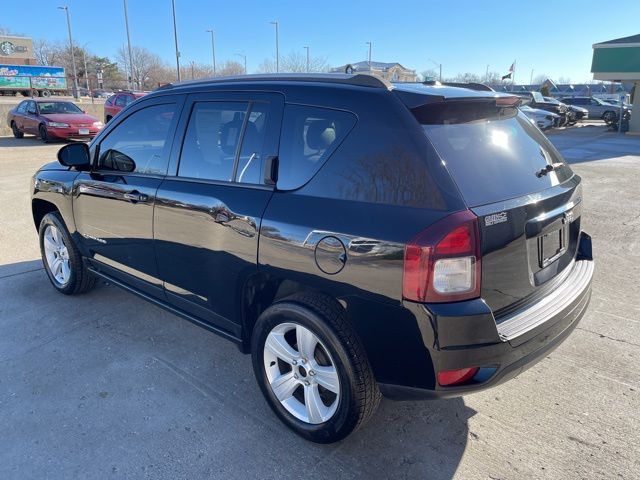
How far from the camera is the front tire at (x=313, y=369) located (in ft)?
7.70

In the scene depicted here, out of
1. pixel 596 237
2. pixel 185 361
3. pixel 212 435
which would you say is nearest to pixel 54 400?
pixel 185 361

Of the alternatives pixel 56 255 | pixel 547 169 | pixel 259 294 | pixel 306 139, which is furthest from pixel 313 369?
pixel 56 255

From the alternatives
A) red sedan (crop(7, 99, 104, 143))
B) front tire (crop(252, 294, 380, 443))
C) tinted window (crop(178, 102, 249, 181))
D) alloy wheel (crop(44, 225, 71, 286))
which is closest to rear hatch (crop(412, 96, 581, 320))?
front tire (crop(252, 294, 380, 443))

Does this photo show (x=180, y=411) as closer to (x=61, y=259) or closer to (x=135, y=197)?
(x=135, y=197)

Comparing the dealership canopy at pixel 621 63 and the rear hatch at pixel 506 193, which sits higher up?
the dealership canopy at pixel 621 63

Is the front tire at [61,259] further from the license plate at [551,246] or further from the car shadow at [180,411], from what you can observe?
the license plate at [551,246]

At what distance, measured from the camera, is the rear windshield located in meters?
2.24

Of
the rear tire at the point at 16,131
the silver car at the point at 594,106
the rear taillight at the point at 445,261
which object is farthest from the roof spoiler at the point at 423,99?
the silver car at the point at 594,106

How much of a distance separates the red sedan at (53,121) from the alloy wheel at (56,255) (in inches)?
519

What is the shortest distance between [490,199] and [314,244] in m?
0.84

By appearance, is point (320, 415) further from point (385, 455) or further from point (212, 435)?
point (212, 435)

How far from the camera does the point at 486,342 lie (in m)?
2.13

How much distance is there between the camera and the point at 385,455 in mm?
2541

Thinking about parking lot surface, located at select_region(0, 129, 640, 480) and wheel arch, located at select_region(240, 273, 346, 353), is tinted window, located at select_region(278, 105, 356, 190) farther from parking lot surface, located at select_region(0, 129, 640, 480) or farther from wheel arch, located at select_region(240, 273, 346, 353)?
parking lot surface, located at select_region(0, 129, 640, 480)
